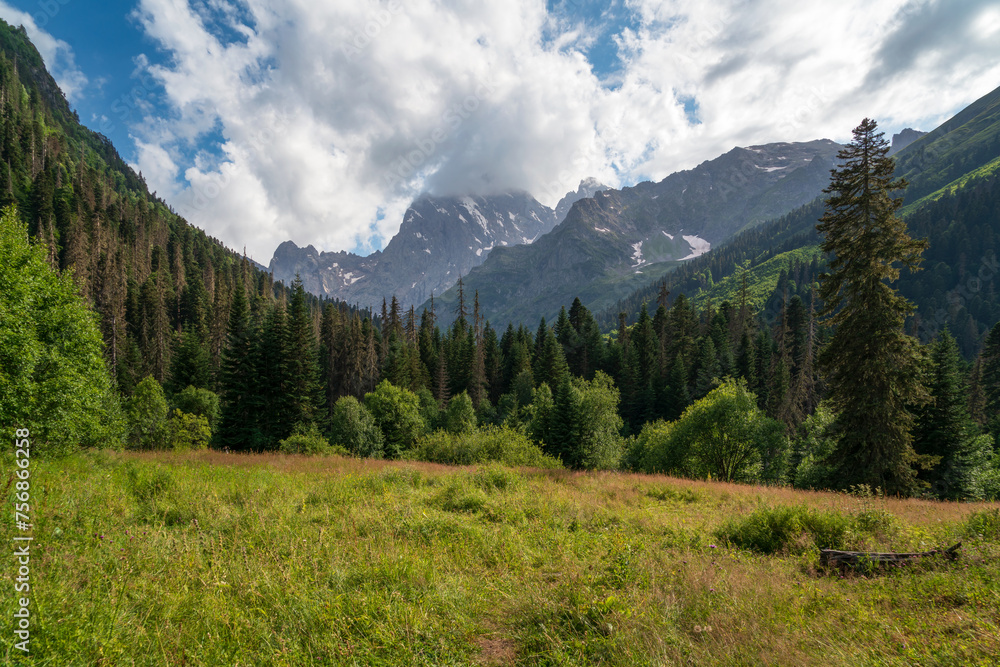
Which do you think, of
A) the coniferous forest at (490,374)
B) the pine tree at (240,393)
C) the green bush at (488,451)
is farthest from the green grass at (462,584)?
the pine tree at (240,393)

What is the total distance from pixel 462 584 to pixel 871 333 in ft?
64.5

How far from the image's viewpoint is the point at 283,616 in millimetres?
4695

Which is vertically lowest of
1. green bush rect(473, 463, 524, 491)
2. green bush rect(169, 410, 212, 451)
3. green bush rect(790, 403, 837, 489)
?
green bush rect(790, 403, 837, 489)

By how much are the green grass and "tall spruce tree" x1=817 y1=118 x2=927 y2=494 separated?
7.85 m

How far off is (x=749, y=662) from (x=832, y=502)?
32.3 feet

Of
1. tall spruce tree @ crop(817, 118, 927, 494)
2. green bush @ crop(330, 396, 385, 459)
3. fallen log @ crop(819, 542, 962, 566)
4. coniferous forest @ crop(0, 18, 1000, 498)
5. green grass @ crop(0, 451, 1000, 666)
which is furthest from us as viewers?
green bush @ crop(330, 396, 385, 459)

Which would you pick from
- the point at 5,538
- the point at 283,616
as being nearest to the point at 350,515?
the point at 283,616

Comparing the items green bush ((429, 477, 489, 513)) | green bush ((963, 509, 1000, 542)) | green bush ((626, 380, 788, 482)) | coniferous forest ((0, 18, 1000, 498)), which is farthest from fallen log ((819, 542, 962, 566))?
green bush ((626, 380, 788, 482))

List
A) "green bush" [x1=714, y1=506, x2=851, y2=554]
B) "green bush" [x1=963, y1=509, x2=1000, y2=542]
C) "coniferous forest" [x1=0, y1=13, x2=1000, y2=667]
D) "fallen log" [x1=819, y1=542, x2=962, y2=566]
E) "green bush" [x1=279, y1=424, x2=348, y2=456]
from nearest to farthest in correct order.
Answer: "coniferous forest" [x1=0, y1=13, x2=1000, y2=667] < "fallen log" [x1=819, y1=542, x2=962, y2=566] < "green bush" [x1=963, y1=509, x2=1000, y2=542] < "green bush" [x1=714, y1=506, x2=851, y2=554] < "green bush" [x1=279, y1=424, x2=348, y2=456]

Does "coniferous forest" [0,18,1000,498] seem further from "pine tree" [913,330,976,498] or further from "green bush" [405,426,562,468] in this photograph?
"green bush" [405,426,562,468]

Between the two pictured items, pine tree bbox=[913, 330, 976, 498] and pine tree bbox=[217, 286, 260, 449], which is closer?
pine tree bbox=[913, 330, 976, 498]

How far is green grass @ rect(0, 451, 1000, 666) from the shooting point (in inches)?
160

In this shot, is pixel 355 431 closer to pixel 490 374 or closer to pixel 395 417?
pixel 395 417

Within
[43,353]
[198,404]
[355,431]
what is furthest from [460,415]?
[43,353]
